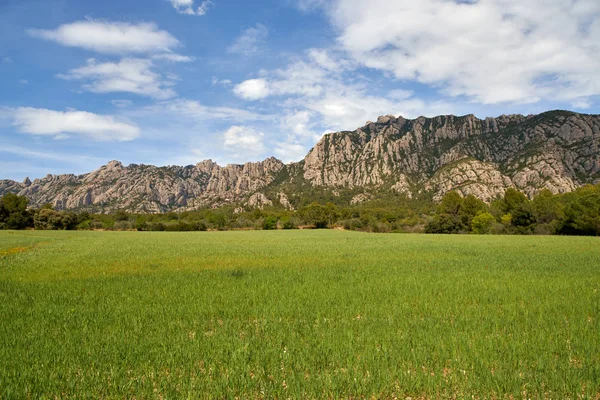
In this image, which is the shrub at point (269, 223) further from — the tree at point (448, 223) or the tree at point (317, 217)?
the tree at point (448, 223)

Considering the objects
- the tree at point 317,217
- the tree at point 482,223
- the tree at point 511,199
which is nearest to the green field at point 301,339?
the tree at point 482,223

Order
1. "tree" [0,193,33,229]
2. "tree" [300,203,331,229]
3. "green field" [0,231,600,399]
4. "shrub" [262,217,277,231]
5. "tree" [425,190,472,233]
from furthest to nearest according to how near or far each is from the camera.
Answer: "tree" [300,203,331,229], "shrub" [262,217,277,231], "tree" [0,193,33,229], "tree" [425,190,472,233], "green field" [0,231,600,399]

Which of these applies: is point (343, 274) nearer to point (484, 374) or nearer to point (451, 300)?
point (451, 300)

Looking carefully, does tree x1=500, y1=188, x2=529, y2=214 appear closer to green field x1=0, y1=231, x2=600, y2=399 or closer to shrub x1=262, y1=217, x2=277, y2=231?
shrub x1=262, y1=217, x2=277, y2=231

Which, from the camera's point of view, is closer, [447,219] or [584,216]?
[584,216]

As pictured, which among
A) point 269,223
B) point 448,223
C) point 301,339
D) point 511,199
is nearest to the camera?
point 301,339

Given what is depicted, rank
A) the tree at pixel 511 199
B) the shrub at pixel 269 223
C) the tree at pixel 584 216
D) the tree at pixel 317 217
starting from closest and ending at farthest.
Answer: the tree at pixel 584 216 < the tree at pixel 511 199 < the shrub at pixel 269 223 < the tree at pixel 317 217

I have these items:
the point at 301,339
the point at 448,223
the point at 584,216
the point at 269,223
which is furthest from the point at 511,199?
the point at 301,339

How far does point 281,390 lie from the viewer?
524 cm

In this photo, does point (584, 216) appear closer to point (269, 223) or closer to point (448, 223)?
point (448, 223)

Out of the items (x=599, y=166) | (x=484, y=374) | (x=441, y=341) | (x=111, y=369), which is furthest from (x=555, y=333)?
(x=599, y=166)

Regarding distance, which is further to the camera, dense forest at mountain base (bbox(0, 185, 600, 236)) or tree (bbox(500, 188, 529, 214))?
tree (bbox(500, 188, 529, 214))

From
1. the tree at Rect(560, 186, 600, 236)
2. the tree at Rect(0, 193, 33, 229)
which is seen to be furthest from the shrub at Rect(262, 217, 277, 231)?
the tree at Rect(560, 186, 600, 236)

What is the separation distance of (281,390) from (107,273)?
54.7 feet
